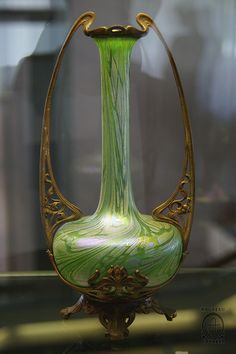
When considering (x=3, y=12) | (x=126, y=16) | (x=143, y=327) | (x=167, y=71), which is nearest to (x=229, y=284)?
(x=143, y=327)

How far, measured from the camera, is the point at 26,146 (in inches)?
49.6

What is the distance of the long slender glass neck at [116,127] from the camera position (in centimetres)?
85

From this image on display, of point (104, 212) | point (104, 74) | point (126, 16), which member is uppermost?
point (126, 16)

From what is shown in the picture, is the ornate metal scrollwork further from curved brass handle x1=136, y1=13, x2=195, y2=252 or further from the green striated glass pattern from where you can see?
curved brass handle x1=136, y1=13, x2=195, y2=252

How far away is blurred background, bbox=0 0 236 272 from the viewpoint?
121 cm

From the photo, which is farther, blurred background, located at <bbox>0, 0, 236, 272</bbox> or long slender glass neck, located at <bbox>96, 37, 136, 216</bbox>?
blurred background, located at <bbox>0, 0, 236, 272</bbox>

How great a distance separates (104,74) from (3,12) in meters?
0.48

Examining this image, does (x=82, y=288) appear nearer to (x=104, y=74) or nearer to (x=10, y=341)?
(x=10, y=341)

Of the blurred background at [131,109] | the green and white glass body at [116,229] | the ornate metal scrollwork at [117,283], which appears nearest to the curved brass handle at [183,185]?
the green and white glass body at [116,229]

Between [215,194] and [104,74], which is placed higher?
[104,74]

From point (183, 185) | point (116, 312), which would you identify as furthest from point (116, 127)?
point (116, 312)

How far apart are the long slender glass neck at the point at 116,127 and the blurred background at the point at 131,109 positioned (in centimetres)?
38
